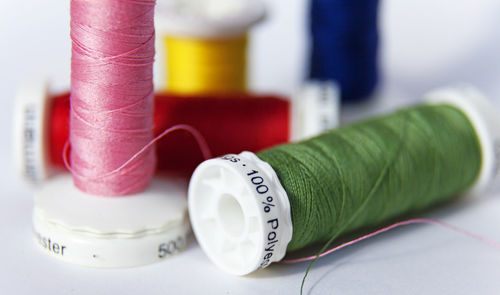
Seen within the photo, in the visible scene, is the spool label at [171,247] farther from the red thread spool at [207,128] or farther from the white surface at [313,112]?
the white surface at [313,112]

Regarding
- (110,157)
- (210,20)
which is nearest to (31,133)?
(110,157)

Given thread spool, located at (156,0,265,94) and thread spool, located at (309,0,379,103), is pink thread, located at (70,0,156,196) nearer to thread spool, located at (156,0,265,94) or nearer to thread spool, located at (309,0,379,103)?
thread spool, located at (156,0,265,94)

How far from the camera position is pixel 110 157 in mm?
2207

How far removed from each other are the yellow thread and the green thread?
2.93 ft

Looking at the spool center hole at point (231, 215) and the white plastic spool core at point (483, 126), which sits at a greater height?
the white plastic spool core at point (483, 126)

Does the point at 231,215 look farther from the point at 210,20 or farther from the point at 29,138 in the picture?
the point at 210,20

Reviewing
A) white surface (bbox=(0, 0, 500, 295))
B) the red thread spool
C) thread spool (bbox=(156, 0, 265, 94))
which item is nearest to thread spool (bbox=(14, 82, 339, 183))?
the red thread spool

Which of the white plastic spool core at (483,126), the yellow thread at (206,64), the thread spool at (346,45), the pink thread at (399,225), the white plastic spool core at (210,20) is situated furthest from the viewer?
the thread spool at (346,45)

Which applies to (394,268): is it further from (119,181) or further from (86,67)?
(86,67)

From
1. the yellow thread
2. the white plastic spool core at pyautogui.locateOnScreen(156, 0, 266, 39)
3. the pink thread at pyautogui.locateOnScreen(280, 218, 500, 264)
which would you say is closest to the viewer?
the pink thread at pyautogui.locateOnScreen(280, 218, 500, 264)

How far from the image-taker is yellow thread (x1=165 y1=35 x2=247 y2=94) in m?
3.09

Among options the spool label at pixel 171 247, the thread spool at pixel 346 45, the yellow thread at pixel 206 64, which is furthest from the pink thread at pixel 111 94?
the thread spool at pixel 346 45

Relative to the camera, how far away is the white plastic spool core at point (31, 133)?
2582mm

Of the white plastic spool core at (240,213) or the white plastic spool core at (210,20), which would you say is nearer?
the white plastic spool core at (240,213)
